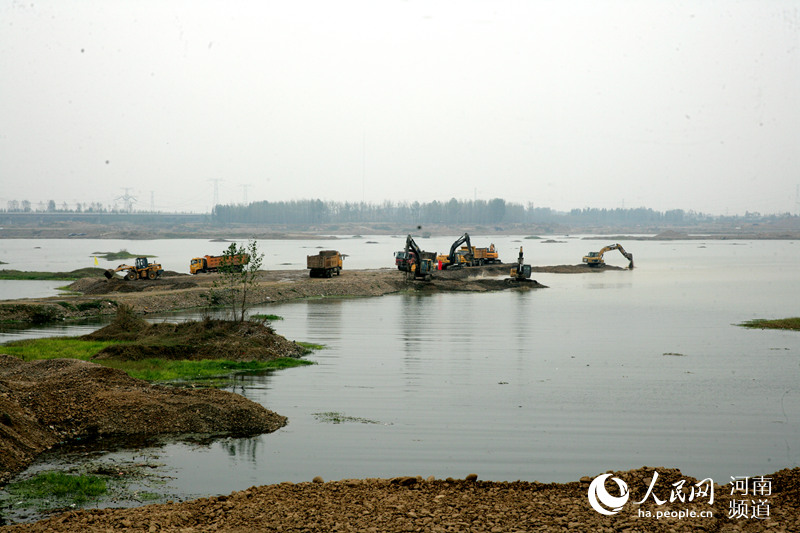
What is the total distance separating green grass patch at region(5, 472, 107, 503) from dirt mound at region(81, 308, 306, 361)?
13.9 metres

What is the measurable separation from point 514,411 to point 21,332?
30.2m

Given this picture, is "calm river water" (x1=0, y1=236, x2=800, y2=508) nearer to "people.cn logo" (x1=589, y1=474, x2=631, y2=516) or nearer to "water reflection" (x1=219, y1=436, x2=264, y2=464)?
"water reflection" (x1=219, y1=436, x2=264, y2=464)

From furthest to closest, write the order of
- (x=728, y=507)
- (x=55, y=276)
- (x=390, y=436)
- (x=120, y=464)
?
(x=55, y=276) → (x=390, y=436) → (x=120, y=464) → (x=728, y=507)

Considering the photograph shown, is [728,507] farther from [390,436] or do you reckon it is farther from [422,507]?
[390,436]

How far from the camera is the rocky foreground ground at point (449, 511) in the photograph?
10.8m

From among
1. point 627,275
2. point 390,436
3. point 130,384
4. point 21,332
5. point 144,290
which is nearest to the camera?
point 390,436

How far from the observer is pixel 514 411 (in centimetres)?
2222

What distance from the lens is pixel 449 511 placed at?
451 inches

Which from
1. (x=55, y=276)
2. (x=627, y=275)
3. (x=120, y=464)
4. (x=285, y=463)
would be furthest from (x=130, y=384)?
(x=627, y=275)

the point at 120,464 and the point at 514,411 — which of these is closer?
the point at 120,464

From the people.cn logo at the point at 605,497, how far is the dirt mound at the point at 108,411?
10.0 meters

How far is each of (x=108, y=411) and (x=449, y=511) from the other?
1127 centimetres

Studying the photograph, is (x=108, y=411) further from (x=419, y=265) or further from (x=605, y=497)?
(x=419, y=265)

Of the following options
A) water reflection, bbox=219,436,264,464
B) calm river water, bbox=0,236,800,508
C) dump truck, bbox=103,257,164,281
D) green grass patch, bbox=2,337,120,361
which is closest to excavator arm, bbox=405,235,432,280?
calm river water, bbox=0,236,800,508
